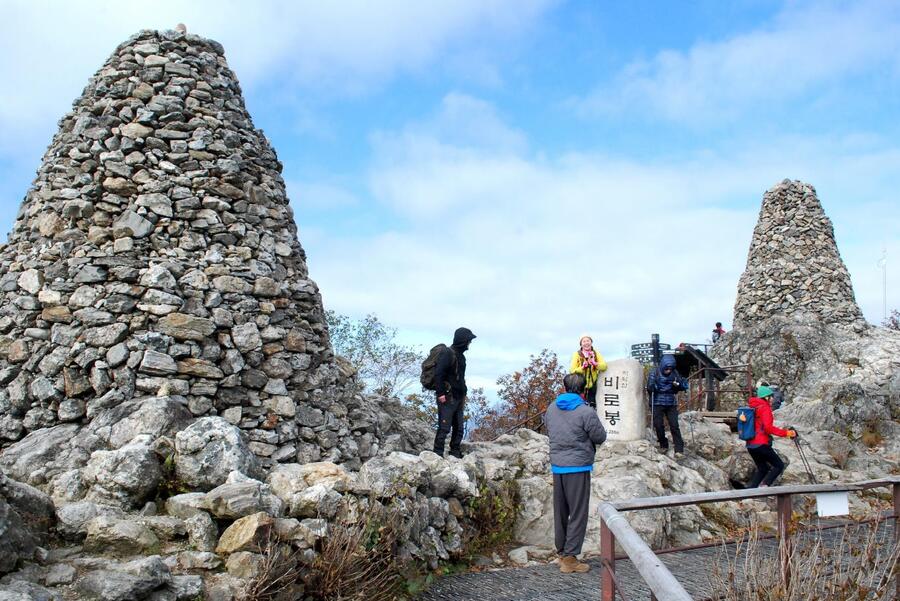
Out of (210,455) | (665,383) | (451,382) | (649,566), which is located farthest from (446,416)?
(649,566)

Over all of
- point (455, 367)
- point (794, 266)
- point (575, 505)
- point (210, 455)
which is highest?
point (794, 266)

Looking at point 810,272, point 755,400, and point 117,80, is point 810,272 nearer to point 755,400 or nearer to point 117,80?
point 755,400

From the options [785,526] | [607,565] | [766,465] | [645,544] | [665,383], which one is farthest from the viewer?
[665,383]

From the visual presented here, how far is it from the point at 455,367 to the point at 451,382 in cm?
21

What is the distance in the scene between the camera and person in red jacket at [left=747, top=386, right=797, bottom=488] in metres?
8.98

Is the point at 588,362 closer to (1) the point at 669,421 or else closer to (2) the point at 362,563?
(1) the point at 669,421

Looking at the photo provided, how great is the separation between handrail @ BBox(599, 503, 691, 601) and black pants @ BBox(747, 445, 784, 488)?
7.21 metres

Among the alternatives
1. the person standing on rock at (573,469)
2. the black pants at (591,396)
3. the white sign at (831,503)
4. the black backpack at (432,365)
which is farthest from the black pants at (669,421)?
the white sign at (831,503)

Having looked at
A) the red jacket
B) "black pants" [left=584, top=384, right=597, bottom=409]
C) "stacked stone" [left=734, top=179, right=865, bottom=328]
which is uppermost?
"stacked stone" [left=734, top=179, right=865, bottom=328]

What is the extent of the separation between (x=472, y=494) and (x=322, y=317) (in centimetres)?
307

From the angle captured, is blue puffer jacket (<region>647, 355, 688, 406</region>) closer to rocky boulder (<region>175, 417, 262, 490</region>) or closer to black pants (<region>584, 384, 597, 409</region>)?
black pants (<region>584, 384, 597, 409</region>)

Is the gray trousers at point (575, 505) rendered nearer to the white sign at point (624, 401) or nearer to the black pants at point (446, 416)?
the black pants at point (446, 416)

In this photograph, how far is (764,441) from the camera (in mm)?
9047

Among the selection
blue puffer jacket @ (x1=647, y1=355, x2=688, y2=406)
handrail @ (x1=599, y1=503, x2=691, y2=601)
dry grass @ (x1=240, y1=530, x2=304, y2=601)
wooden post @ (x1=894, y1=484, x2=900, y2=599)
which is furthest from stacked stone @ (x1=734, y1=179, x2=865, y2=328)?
handrail @ (x1=599, y1=503, x2=691, y2=601)
